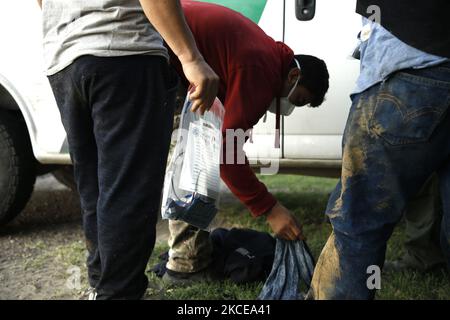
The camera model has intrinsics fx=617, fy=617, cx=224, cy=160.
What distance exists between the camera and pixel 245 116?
2338 millimetres

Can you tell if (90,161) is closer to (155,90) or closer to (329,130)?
(155,90)

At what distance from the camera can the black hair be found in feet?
8.86

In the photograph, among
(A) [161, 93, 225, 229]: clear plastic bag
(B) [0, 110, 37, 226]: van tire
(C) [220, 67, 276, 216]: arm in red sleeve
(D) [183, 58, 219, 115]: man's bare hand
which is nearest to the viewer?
(D) [183, 58, 219, 115]: man's bare hand

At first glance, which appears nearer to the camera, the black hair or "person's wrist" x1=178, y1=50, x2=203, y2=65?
"person's wrist" x1=178, y1=50, x2=203, y2=65

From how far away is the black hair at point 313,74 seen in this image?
2.70m

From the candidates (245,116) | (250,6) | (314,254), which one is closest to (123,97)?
(245,116)

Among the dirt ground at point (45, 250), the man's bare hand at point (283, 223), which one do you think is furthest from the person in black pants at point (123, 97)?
the dirt ground at point (45, 250)

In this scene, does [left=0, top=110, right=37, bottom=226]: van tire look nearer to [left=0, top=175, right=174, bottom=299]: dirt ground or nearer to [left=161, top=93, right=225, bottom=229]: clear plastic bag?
[left=0, top=175, right=174, bottom=299]: dirt ground

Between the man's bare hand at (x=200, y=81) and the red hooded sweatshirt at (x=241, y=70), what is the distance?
59 centimetres

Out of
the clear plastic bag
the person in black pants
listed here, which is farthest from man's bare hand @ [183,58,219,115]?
the clear plastic bag

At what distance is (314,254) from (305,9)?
118cm

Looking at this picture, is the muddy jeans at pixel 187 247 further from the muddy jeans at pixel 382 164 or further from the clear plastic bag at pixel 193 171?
the muddy jeans at pixel 382 164

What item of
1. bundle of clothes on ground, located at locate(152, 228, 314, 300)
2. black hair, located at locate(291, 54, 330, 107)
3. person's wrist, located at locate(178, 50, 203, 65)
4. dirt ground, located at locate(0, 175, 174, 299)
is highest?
person's wrist, located at locate(178, 50, 203, 65)

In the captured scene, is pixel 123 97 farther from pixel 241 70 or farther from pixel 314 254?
pixel 314 254
